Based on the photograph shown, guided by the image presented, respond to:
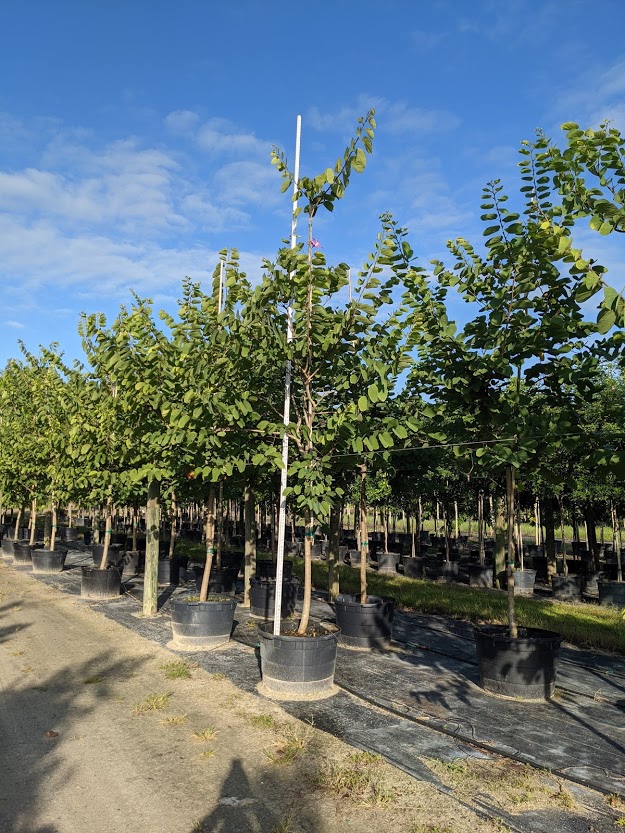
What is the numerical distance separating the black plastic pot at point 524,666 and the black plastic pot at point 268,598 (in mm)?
5266

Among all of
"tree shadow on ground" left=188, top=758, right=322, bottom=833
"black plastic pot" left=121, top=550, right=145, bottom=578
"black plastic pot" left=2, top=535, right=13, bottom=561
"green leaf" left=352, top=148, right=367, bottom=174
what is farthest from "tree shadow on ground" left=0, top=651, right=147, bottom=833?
"black plastic pot" left=2, top=535, right=13, bottom=561

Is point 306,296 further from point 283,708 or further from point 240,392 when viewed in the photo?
point 283,708

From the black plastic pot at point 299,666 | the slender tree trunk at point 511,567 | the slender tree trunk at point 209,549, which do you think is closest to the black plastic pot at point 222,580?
the slender tree trunk at point 209,549

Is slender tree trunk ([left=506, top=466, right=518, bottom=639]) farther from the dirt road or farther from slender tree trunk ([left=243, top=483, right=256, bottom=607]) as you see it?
slender tree trunk ([left=243, top=483, right=256, bottom=607])

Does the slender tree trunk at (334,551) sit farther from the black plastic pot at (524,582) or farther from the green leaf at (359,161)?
the green leaf at (359,161)

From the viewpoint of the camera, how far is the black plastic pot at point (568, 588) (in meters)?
16.4

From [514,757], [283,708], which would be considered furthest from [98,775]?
[514,757]

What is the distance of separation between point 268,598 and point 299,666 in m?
4.88

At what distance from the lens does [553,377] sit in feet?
22.6

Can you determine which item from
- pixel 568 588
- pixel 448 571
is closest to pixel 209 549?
pixel 568 588

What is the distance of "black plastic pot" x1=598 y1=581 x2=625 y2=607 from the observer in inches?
607

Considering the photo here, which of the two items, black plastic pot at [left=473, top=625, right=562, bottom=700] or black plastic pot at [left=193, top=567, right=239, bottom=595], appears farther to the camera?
black plastic pot at [left=193, top=567, right=239, bottom=595]

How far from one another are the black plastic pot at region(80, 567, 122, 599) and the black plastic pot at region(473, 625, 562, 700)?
9.19m

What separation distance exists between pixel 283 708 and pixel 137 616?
5985mm
